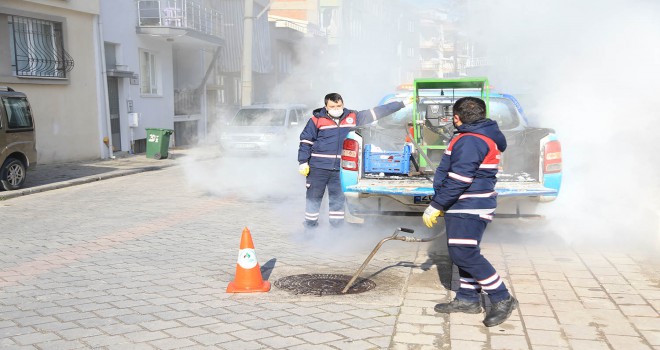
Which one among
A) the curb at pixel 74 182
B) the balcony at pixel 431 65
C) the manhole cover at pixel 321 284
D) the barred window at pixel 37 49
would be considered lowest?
the manhole cover at pixel 321 284

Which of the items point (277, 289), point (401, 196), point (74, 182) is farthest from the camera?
point (74, 182)

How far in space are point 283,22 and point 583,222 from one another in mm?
24537

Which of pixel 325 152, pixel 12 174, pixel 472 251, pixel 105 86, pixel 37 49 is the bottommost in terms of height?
pixel 12 174

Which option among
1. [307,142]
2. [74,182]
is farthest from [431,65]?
[307,142]

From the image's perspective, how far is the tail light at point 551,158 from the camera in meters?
6.04

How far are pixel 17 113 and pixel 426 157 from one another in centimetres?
805

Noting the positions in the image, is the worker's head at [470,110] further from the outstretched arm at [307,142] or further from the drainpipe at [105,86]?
the drainpipe at [105,86]

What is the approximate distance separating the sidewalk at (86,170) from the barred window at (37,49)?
2.26 m

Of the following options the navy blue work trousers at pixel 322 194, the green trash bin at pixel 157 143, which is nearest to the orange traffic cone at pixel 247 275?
the navy blue work trousers at pixel 322 194

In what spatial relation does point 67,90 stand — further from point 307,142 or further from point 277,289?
point 277,289

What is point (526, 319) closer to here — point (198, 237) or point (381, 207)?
point (381, 207)

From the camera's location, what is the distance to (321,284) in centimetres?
512

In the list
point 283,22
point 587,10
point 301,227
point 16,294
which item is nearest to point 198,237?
point 301,227

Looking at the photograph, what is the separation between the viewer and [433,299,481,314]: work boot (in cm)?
431
